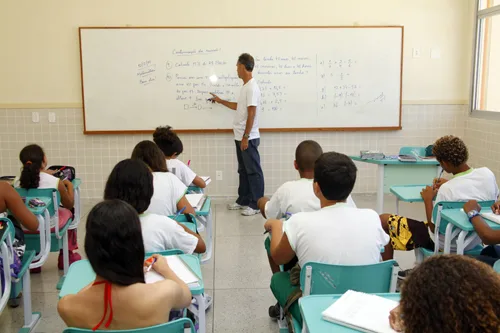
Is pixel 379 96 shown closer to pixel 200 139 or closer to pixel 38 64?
pixel 200 139

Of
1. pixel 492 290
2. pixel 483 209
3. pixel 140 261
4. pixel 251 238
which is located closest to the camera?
pixel 492 290

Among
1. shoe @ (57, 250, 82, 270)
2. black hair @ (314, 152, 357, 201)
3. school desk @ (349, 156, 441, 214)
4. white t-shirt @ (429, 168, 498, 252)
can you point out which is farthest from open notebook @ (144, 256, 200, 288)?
school desk @ (349, 156, 441, 214)

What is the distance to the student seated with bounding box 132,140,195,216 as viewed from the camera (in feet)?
9.52

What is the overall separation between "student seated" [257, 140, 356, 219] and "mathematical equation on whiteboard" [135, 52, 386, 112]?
3.21 m

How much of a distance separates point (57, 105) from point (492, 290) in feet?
19.2

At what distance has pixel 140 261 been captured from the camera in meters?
1.54

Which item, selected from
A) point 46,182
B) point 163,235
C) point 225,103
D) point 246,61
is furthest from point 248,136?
point 163,235

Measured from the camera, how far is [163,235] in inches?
87.5

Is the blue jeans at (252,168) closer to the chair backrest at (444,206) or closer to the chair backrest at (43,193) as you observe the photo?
the chair backrest at (43,193)

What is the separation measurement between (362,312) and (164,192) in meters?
1.65

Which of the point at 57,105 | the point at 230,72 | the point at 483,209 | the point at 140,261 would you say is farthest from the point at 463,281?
the point at 57,105

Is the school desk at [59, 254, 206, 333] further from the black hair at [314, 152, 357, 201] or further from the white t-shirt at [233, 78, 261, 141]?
the white t-shirt at [233, 78, 261, 141]

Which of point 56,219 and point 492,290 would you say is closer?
point 492,290

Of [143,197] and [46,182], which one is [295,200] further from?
[46,182]
